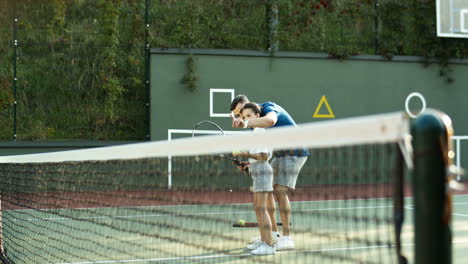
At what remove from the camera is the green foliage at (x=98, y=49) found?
1238 cm

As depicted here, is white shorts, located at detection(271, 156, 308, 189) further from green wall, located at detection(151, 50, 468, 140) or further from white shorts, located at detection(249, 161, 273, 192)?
green wall, located at detection(151, 50, 468, 140)

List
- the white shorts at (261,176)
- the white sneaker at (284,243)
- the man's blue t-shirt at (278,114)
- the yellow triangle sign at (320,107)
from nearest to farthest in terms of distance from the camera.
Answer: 1. the white shorts at (261,176)
2. the white sneaker at (284,243)
3. the man's blue t-shirt at (278,114)
4. the yellow triangle sign at (320,107)

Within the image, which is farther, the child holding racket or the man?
the man

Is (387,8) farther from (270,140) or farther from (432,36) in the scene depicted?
(270,140)

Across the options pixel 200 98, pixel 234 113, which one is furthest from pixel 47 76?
pixel 234 113

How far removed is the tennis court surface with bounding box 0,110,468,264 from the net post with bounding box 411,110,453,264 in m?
0.03

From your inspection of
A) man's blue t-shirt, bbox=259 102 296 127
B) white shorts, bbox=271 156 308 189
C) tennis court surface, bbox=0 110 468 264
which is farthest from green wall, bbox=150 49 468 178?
white shorts, bbox=271 156 308 189

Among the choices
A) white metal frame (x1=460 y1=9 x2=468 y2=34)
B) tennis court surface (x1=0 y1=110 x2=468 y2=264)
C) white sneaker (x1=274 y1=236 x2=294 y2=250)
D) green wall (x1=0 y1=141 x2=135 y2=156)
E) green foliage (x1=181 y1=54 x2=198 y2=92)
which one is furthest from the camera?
white metal frame (x1=460 y1=9 x2=468 y2=34)

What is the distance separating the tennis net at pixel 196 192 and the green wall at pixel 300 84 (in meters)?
3.65

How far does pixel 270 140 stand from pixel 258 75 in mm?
10698

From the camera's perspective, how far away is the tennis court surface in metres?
1.80

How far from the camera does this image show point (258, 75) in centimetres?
1276

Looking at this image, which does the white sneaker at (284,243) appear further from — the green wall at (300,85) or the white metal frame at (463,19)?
the white metal frame at (463,19)

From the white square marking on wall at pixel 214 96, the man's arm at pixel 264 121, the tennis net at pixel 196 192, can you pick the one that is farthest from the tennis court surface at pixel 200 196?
the white square marking on wall at pixel 214 96
